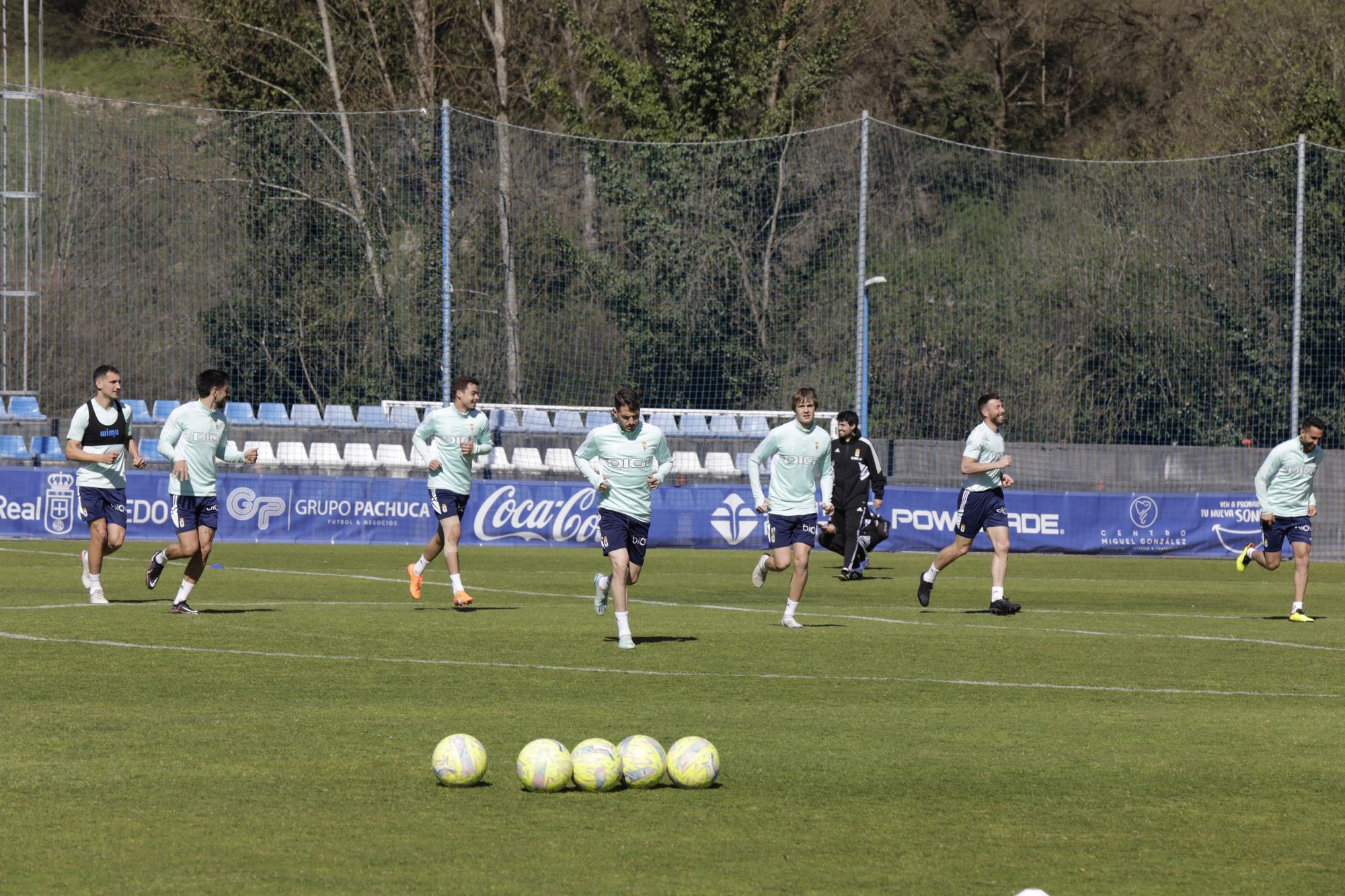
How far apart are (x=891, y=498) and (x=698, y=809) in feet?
69.6

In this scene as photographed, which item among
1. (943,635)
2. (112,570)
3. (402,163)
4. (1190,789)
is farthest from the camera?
(402,163)

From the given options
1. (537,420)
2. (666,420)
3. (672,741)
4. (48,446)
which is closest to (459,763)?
(672,741)

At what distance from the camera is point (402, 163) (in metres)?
37.1

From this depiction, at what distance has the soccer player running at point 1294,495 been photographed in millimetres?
17469

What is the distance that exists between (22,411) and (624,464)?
1157 inches

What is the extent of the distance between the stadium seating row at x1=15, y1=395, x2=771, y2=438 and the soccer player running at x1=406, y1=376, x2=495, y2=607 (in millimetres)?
14867

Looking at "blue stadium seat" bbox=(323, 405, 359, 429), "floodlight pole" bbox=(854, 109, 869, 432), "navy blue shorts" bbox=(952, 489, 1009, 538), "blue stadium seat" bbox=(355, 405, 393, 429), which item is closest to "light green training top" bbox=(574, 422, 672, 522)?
"navy blue shorts" bbox=(952, 489, 1009, 538)

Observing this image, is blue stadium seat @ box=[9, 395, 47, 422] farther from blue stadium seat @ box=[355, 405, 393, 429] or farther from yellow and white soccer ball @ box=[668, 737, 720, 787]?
yellow and white soccer ball @ box=[668, 737, 720, 787]

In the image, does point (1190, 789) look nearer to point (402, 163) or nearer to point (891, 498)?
point (891, 498)

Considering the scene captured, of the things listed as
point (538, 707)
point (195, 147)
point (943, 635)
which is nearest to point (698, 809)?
point (538, 707)

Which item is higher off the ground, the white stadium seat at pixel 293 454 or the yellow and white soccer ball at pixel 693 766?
the white stadium seat at pixel 293 454

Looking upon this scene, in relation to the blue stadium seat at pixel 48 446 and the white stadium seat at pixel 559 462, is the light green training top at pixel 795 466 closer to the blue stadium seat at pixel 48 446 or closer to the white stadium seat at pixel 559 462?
the white stadium seat at pixel 559 462

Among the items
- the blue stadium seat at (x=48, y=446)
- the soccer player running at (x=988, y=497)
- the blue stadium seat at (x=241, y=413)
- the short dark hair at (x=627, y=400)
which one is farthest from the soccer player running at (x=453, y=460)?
the blue stadium seat at (x=241, y=413)

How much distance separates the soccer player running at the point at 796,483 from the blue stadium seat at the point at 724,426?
18478 millimetres
